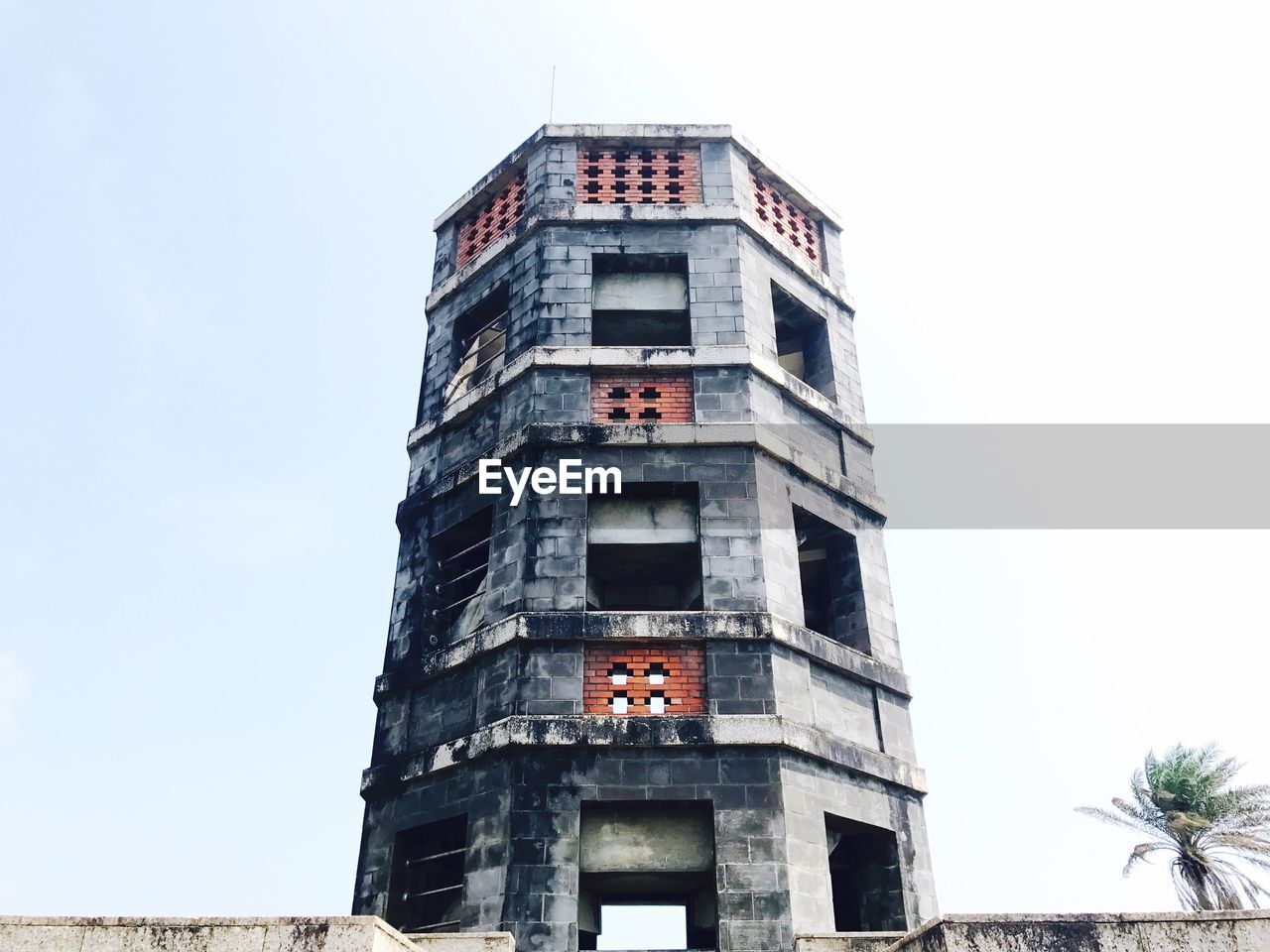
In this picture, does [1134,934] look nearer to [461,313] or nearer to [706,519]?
[706,519]

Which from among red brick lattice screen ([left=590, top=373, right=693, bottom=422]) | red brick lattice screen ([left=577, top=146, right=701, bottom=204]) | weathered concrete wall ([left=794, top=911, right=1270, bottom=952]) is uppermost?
red brick lattice screen ([left=577, top=146, right=701, bottom=204])

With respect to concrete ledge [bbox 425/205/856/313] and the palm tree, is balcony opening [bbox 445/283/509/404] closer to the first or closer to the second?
concrete ledge [bbox 425/205/856/313]

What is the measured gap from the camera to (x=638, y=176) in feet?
59.0

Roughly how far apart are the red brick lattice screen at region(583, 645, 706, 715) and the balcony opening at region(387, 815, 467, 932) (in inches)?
91.3

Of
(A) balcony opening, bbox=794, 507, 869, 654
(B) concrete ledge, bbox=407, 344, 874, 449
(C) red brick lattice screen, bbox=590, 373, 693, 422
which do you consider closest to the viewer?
(A) balcony opening, bbox=794, 507, 869, 654

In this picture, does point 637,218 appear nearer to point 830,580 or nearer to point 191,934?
point 830,580

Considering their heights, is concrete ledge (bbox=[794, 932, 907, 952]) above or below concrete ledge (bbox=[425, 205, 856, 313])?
below

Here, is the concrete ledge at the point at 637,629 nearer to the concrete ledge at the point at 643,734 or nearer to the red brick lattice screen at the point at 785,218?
the concrete ledge at the point at 643,734

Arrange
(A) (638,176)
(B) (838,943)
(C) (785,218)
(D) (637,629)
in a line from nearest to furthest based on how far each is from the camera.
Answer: (B) (838,943) < (D) (637,629) < (A) (638,176) < (C) (785,218)

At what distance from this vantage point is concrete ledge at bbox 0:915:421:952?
7.31 m

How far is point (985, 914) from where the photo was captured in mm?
7230

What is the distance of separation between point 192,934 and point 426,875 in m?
6.29

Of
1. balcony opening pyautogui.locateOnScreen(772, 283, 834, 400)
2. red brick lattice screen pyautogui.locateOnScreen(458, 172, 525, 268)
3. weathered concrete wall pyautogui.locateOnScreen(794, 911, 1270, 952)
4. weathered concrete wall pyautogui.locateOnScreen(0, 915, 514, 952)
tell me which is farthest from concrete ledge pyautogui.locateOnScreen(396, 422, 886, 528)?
weathered concrete wall pyautogui.locateOnScreen(794, 911, 1270, 952)

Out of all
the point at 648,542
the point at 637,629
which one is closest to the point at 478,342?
the point at 648,542
